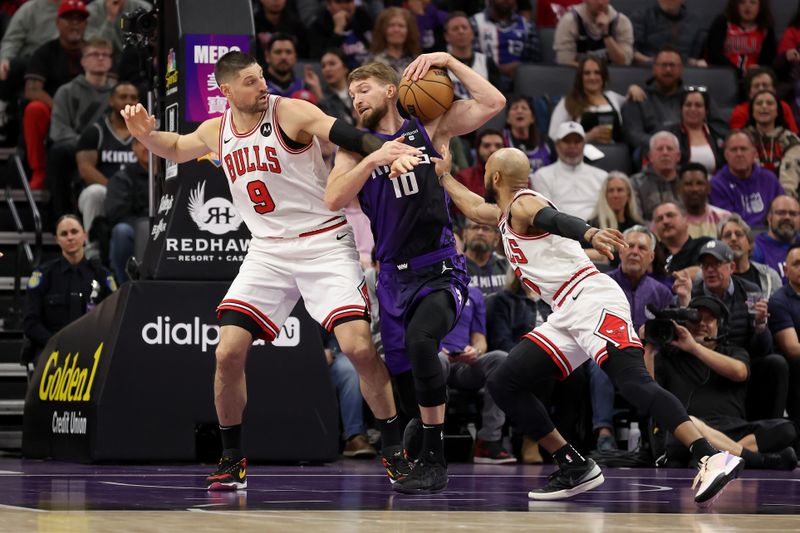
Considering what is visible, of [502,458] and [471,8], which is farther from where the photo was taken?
[471,8]

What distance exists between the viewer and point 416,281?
6941 millimetres

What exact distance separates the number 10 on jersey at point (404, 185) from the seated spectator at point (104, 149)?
6.10 m

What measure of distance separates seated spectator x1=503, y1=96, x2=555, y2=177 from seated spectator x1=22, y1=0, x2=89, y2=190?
4.24 meters

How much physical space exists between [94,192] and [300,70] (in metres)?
2.61

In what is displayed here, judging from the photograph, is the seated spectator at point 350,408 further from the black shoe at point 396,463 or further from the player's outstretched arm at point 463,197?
the player's outstretched arm at point 463,197

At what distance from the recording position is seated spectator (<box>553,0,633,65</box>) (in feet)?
48.9

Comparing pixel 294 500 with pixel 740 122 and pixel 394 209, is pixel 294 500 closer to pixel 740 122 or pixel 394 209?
pixel 394 209

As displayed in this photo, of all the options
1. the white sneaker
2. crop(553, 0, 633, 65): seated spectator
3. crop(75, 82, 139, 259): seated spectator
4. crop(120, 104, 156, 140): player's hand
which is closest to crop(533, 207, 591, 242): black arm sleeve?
the white sneaker

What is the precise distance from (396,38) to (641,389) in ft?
25.5

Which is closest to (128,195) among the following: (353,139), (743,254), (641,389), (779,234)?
(743,254)

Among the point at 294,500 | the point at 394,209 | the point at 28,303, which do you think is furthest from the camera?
the point at 28,303

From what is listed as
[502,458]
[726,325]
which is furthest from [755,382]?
[502,458]

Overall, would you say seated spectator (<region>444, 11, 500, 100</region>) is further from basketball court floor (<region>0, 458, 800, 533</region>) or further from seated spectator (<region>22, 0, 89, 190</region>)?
basketball court floor (<region>0, 458, 800, 533</region>)

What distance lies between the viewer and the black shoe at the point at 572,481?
21.8ft
